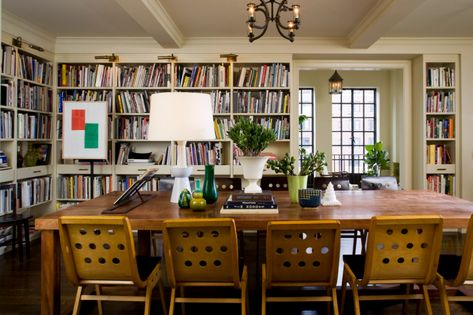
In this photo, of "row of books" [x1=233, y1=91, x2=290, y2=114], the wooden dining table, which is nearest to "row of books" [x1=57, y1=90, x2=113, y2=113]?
"row of books" [x1=233, y1=91, x2=290, y2=114]

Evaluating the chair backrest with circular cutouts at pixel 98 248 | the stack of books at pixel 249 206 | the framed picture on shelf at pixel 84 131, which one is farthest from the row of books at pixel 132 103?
the chair backrest with circular cutouts at pixel 98 248

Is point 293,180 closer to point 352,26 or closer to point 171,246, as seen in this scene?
point 171,246

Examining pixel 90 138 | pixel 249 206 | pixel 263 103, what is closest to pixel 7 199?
pixel 90 138

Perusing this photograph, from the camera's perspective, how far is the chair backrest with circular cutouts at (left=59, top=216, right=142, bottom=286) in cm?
196

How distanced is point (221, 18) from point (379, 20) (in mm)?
1657

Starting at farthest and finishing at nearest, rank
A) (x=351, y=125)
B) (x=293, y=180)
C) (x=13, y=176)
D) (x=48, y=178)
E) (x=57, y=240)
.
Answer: (x=351, y=125), (x=48, y=178), (x=13, y=176), (x=293, y=180), (x=57, y=240)

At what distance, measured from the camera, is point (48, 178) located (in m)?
5.08

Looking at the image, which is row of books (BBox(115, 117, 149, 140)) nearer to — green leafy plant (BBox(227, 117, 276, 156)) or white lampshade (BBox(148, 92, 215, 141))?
white lampshade (BBox(148, 92, 215, 141))

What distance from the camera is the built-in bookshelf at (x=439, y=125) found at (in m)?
5.26

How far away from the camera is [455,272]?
226 centimetres

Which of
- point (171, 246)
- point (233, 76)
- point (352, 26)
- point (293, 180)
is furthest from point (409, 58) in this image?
point (171, 246)

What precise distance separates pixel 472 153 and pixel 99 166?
4965mm

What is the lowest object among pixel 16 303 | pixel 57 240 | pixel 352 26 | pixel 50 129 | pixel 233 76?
pixel 16 303

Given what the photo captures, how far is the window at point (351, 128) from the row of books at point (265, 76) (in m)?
4.74
